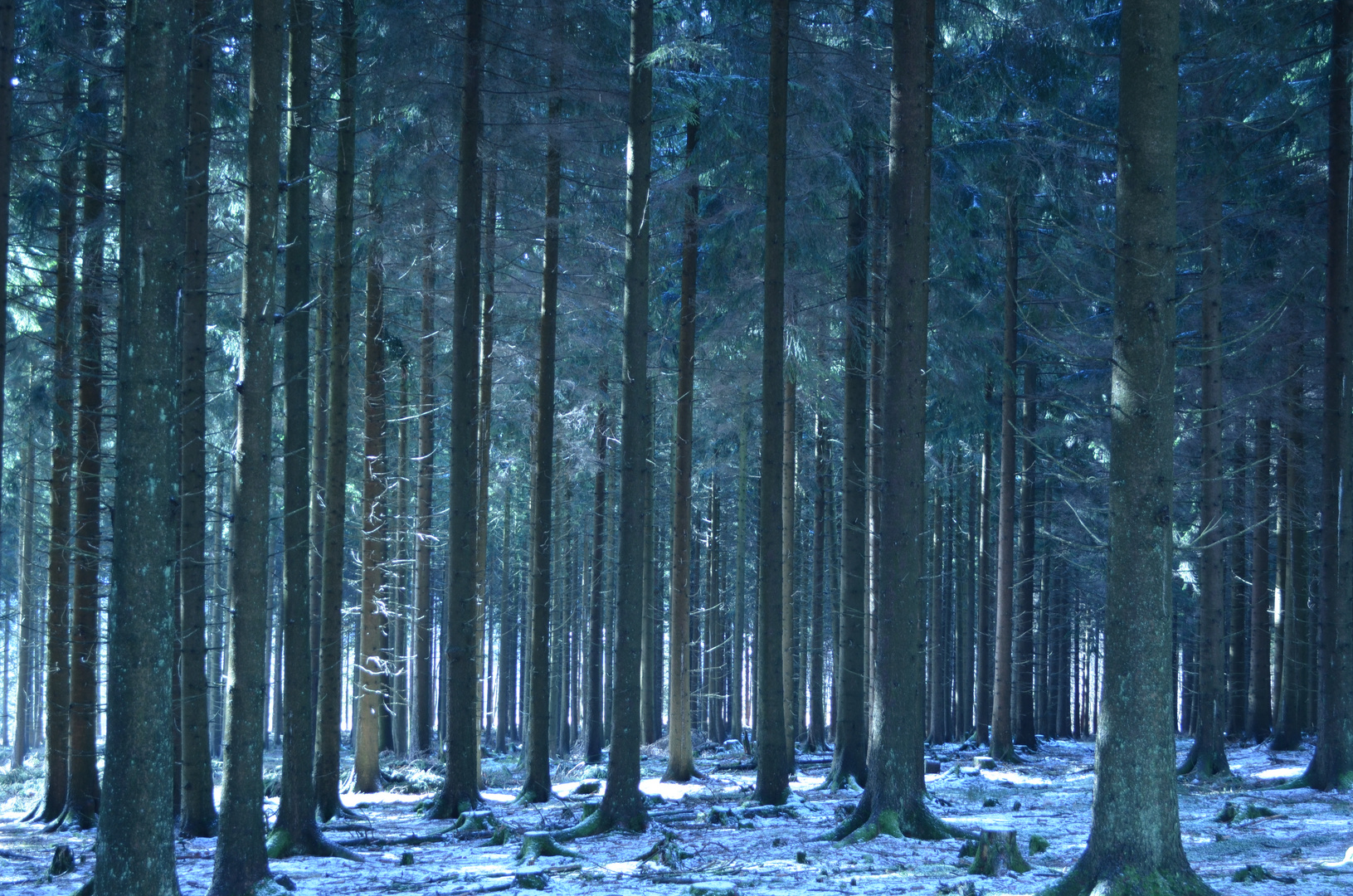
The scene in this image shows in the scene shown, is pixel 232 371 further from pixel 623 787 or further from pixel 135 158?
pixel 135 158

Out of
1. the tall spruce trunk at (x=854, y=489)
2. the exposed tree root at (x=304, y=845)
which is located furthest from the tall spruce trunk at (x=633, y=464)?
the tall spruce trunk at (x=854, y=489)

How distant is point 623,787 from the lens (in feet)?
40.0

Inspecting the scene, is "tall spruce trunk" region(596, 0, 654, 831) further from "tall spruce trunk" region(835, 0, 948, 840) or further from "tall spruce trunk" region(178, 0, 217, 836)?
"tall spruce trunk" region(178, 0, 217, 836)

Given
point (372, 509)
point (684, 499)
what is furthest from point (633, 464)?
point (372, 509)

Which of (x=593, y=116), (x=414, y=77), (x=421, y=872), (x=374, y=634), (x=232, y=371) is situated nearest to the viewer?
(x=421, y=872)

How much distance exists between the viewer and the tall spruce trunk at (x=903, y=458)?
11.1m

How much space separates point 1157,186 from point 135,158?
730 cm

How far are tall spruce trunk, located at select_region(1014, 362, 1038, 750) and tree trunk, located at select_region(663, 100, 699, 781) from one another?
8157 mm

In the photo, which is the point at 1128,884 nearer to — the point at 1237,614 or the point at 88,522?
the point at 88,522

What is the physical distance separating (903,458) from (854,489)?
5376 millimetres

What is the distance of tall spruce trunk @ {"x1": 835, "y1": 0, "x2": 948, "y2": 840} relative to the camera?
11102mm

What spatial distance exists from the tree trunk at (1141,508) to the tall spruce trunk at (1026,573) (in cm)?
1363

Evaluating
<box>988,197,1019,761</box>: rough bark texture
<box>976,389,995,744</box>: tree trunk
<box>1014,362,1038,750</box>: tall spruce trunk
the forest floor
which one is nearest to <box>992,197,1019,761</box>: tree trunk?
<box>988,197,1019,761</box>: rough bark texture

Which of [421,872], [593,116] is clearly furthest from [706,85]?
[421,872]
